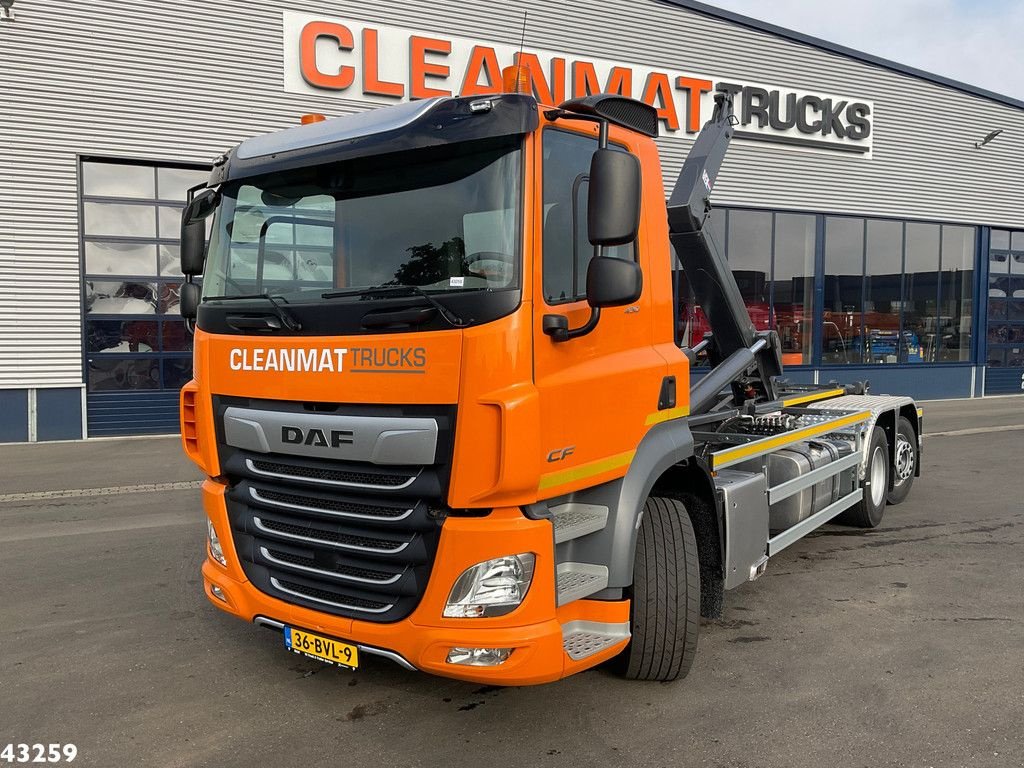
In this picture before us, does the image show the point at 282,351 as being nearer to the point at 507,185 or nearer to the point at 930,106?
the point at 507,185

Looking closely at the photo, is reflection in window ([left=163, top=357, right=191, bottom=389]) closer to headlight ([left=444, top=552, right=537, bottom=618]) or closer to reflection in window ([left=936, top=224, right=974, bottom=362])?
headlight ([left=444, top=552, right=537, bottom=618])

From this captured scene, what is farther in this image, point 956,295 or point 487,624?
point 956,295

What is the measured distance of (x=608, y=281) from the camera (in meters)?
3.12

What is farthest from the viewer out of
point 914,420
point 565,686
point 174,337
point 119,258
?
point 174,337

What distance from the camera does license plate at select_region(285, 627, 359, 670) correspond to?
329cm

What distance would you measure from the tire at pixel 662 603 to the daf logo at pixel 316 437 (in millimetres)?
1496

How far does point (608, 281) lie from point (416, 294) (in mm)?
767

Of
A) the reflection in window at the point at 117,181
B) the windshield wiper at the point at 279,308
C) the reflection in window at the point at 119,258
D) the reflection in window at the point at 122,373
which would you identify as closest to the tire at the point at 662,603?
the windshield wiper at the point at 279,308

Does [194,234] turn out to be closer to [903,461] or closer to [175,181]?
[903,461]

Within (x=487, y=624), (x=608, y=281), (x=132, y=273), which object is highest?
(x=132, y=273)

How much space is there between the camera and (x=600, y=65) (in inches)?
612

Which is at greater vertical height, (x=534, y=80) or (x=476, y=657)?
(x=534, y=80)

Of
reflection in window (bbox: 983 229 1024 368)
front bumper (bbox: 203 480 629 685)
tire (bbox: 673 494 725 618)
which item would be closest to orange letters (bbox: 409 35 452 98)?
tire (bbox: 673 494 725 618)

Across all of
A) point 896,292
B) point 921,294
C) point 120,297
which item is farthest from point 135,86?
point 921,294
